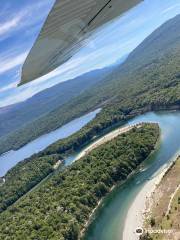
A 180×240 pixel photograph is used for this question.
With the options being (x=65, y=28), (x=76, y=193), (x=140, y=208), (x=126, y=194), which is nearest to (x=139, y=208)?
(x=140, y=208)

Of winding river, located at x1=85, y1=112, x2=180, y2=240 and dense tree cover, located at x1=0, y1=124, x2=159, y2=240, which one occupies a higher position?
dense tree cover, located at x1=0, y1=124, x2=159, y2=240

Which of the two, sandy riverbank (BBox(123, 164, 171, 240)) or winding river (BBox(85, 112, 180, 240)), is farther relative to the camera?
winding river (BBox(85, 112, 180, 240))

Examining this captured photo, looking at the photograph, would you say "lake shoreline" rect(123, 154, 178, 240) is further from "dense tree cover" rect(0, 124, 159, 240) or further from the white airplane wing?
the white airplane wing

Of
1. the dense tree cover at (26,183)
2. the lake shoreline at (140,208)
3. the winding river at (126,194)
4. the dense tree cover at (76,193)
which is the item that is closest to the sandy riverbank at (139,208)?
the lake shoreline at (140,208)

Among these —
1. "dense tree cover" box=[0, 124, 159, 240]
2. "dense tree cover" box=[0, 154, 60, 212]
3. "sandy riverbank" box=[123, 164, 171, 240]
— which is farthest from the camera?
"dense tree cover" box=[0, 154, 60, 212]

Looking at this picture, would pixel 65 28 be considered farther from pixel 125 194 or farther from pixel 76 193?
pixel 76 193

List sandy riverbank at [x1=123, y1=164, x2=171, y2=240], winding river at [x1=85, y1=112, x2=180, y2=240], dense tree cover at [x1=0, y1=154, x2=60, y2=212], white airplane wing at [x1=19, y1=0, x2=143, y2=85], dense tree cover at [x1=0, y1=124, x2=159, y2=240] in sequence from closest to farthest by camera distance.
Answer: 1. white airplane wing at [x1=19, y1=0, x2=143, y2=85]
2. sandy riverbank at [x1=123, y1=164, x2=171, y2=240]
3. winding river at [x1=85, y1=112, x2=180, y2=240]
4. dense tree cover at [x1=0, y1=124, x2=159, y2=240]
5. dense tree cover at [x1=0, y1=154, x2=60, y2=212]

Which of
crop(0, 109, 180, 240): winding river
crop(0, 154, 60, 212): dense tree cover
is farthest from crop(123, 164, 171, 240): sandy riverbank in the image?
crop(0, 154, 60, 212): dense tree cover
